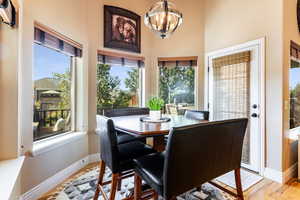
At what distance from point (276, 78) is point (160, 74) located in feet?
6.79

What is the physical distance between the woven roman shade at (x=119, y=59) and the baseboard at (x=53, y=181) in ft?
5.86

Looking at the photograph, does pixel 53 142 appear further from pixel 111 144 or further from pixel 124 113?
pixel 111 144

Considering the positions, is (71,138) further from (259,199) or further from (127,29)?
(259,199)

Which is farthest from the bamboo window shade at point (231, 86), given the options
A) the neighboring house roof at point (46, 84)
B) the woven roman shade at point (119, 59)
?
the neighboring house roof at point (46, 84)

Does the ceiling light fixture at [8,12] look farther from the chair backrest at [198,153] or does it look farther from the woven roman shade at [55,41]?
the chair backrest at [198,153]

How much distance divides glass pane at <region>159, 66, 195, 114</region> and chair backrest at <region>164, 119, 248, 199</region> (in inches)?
82.6

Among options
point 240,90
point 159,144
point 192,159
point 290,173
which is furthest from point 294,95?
point 192,159

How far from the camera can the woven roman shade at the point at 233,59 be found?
2640 mm

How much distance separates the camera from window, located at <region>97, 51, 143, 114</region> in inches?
121

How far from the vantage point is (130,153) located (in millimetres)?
1678

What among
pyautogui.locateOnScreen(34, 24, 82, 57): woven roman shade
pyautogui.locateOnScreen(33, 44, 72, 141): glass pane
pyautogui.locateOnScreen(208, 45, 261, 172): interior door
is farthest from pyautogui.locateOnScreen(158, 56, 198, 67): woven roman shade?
pyautogui.locateOnScreen(33, 44, 72, 141): glass pane

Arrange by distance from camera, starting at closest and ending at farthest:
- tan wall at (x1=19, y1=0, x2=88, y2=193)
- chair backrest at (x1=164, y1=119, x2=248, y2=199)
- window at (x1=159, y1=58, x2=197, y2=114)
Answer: chair backrest at (x1=164, y1=119, x2=248, y2=199)
tan wall at (x1=19, y1=0, x2=88, y2=193)
window at (x1=159, y1=58, x2=197, y2=114)

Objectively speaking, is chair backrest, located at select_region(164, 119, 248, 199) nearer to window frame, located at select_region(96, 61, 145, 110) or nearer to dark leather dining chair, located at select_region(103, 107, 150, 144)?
dark leather dining chair, located at select_region(103, 107, 150, 144)

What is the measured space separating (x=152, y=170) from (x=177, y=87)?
253cm
